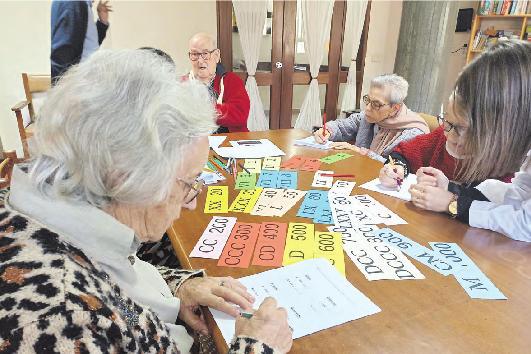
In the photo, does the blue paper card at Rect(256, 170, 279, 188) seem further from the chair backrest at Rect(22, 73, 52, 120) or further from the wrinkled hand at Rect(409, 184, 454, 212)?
the chair backrest at Rect(22, 73, 52, 120)

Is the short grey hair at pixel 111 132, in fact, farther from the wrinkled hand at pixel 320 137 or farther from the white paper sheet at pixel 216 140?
the wrinkled hand at pixel 320 137

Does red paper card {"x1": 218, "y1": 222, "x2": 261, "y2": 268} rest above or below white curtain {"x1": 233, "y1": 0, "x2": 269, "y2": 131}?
below

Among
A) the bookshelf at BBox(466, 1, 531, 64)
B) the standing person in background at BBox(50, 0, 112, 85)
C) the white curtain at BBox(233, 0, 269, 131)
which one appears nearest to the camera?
the standing person in background at BBox(50, 0, 112, 85)

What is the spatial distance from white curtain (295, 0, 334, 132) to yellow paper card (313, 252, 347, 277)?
3838 millimetres

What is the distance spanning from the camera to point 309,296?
0.85 meters

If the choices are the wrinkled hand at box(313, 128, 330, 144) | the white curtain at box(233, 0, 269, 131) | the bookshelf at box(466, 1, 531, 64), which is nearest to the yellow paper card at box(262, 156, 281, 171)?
the wrinkled hand at box(313, 128, 330, 144)

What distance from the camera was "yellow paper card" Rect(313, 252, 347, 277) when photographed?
3.12ft

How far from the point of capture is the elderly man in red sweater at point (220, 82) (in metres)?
2.70

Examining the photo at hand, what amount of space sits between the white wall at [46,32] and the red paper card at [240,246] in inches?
115

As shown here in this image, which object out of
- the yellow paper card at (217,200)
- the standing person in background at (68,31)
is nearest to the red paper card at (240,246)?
the yellow paper card at (217,200)

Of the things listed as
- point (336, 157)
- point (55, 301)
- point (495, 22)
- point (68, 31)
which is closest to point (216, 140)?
point (336, 157)

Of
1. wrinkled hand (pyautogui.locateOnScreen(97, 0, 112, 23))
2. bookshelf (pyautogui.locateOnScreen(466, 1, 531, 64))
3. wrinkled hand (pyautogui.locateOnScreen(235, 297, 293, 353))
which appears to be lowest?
wrinkled hand (pyautogui.locateOnScreen(235, 297, 293, 353))

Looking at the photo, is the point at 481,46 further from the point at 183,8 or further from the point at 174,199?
the point at 174,199

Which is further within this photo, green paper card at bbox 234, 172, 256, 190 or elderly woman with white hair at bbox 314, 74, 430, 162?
elderly woman with white hair at bbox 314, 74, 430, 162
